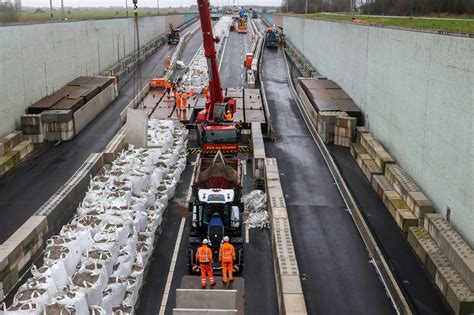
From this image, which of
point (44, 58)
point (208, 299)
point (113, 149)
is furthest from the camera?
point (44, 58)

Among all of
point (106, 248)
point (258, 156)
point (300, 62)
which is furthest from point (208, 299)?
point (300, 62)

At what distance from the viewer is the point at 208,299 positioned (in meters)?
10.1

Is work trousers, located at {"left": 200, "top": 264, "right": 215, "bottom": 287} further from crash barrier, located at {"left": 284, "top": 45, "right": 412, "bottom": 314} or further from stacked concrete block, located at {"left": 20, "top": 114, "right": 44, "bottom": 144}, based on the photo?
stacked concrete block, located at {"left": 20, "top": 114, "right": 44, "bottom": 144}

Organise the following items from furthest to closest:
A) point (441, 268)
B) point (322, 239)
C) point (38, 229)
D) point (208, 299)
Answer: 1. point (322, 239)
2. point (38, 229)
3. point (441, 268)
4. point (208, 299)

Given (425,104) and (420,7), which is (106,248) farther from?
(420,7)

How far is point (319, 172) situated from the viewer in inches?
843

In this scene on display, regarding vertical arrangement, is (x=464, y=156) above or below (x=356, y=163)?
above

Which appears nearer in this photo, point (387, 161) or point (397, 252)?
point (397, 252)

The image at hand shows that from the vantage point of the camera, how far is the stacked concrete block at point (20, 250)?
42.2 ft

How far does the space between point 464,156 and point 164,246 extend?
8869 millimetres

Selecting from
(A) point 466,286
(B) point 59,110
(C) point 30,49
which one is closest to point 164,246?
(A) point 466,286

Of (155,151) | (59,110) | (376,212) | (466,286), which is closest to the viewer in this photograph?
(466,286)

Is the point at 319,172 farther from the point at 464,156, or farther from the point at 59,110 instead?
the point at 59,110

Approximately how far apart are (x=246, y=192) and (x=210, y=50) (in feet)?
23.5
